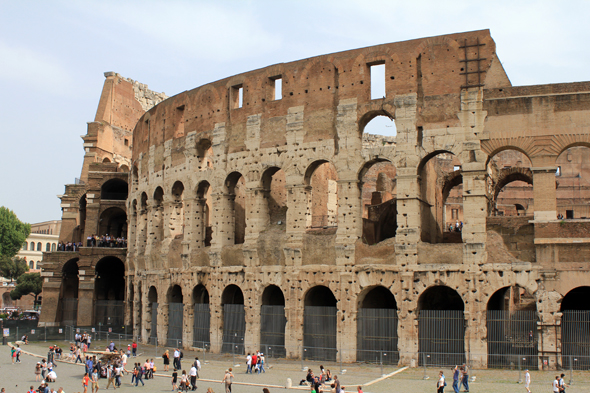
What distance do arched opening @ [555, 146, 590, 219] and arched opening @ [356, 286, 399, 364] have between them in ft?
70.2

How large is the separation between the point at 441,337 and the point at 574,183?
23.2m

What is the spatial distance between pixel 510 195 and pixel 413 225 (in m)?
25.2

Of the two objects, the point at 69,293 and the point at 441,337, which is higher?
the point at 69,293

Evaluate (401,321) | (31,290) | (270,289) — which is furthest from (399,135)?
(31,290)

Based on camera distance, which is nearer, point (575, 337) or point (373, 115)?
point (575, 337)

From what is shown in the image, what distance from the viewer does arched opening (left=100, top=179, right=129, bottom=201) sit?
41719 millimetres

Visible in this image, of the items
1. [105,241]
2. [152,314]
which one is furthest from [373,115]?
[105,241]

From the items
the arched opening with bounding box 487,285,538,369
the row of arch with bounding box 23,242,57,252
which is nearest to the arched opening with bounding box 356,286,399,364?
the arched opening with bounding box 487,285,538,369

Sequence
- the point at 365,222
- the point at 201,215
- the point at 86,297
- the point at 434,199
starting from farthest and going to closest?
the point at 86,297, the point at 201,215, the point at 434,199, the point at 365,222

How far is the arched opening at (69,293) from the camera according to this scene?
3822 centimetres

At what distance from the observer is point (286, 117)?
24.7 meters

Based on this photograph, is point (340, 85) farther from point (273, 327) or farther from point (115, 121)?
point (115, 121)

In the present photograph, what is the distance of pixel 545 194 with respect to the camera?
20281 mm

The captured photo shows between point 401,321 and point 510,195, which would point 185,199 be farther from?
point 510,195
